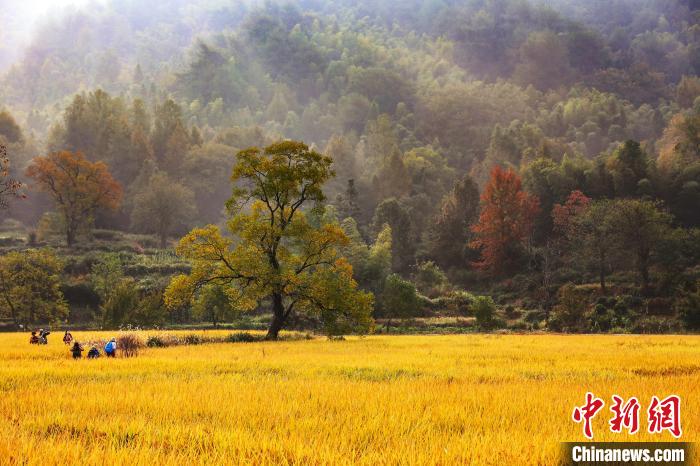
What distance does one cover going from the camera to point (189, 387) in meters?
11.1

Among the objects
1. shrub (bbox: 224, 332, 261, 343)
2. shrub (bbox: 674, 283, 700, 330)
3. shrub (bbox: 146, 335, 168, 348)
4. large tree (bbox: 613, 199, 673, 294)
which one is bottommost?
shrub (bbox: 146, 335, 168, 348)

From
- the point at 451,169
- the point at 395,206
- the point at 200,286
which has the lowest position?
the point at 200,286

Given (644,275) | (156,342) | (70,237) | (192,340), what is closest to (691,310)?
(644,275)

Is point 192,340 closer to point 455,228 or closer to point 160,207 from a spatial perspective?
point 455,228

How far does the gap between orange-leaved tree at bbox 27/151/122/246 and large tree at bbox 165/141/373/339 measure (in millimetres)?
55661

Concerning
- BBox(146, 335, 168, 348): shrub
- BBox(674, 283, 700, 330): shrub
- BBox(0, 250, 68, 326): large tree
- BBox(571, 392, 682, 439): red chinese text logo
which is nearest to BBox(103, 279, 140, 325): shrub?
BBox(0, 250, 68, 326): large tree

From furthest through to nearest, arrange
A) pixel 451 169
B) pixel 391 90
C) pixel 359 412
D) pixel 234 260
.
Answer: pixel 391 90
pixel 451 169
pixel 234 260
pixel 359 412

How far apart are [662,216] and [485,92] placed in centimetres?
12059

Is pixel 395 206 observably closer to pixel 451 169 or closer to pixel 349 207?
pixel 349 207

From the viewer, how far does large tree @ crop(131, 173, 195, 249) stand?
9169 cm

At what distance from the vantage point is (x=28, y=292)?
165 feet

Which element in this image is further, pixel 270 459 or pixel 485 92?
pixel 485 92

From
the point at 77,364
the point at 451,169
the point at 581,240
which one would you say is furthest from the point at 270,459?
the point at 451,169

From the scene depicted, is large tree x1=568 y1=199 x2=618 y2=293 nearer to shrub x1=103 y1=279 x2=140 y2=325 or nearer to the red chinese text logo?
shrub x1=103 y1=279 x2=140 y2=325
